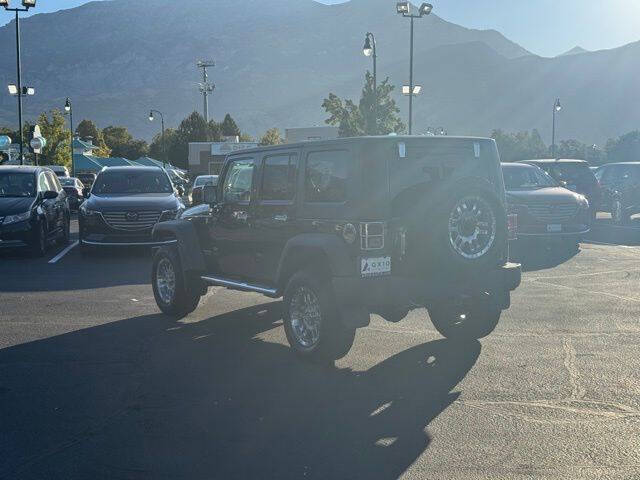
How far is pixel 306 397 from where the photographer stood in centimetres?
621

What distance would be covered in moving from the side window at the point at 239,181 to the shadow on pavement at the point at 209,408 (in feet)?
4.90

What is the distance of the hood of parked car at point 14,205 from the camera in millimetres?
15523

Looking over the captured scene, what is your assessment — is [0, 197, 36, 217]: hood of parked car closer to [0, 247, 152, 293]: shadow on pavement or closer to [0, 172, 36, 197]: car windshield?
[0, 172, 36, 197]: car windshield

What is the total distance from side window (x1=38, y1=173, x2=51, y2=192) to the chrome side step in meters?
8.81

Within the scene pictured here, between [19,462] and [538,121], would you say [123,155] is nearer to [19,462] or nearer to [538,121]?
[538,121]

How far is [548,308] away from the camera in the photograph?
10203 millimetres

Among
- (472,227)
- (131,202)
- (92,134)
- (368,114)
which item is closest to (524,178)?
(131,202)

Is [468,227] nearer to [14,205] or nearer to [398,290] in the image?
[398,290]

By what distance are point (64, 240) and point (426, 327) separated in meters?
11.9

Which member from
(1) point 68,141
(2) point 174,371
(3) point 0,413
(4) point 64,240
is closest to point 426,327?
(2) point 174,371

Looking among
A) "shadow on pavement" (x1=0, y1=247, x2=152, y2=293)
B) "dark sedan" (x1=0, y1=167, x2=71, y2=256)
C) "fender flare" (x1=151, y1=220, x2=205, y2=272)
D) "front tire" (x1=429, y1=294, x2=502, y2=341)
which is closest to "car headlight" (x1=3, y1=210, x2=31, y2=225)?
"dark sedan" (x1=0, y1=167, x2=71, y2=256)

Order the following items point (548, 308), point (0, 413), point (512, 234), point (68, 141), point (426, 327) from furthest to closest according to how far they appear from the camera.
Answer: point (68, 141), point (548, 308), point (426, 327), point (512, 234), point (0, 413)

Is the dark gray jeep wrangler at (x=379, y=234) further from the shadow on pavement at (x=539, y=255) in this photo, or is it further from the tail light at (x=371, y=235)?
the shadow on pavement at (x=539, y=255)

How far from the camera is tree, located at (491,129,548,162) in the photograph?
246 feet
